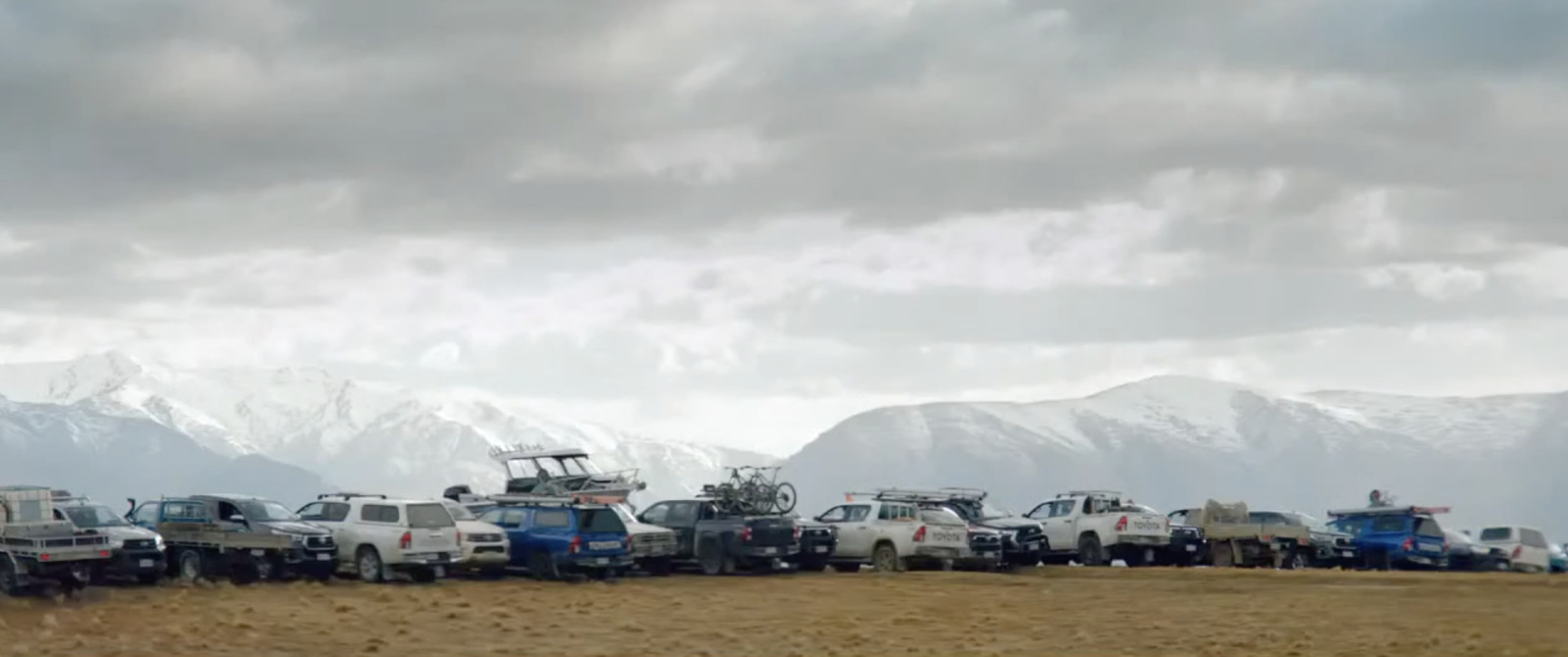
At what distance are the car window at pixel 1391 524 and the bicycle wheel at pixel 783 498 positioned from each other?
1375cm

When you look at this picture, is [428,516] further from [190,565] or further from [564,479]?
[564,479]

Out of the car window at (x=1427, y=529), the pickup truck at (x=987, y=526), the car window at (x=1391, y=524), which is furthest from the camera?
the car window at (x=1391, y=524)

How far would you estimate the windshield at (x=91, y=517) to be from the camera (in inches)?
1409

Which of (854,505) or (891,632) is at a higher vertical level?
(854,505)

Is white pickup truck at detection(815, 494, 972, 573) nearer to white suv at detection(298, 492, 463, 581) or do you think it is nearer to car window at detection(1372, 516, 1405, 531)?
white suv at detection(298, 492, 463, 581)

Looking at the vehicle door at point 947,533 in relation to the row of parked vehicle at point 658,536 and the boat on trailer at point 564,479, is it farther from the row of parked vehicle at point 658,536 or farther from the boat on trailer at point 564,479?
the boat on trailer at point 564,479

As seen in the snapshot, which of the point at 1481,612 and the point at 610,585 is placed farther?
the point at 610,585

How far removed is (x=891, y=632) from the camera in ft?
96.6

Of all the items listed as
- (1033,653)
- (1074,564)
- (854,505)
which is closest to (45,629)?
(1033,653)

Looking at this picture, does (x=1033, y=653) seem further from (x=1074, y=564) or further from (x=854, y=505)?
(x=1074, y=564)

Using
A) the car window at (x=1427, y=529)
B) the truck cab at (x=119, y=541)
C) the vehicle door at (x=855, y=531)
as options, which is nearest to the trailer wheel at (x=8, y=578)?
the truck cab at (x=119, y=541)

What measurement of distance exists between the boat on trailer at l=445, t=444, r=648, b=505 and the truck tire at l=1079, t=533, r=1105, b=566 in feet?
38.9

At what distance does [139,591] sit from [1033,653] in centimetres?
1629

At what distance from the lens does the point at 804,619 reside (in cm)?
3114
